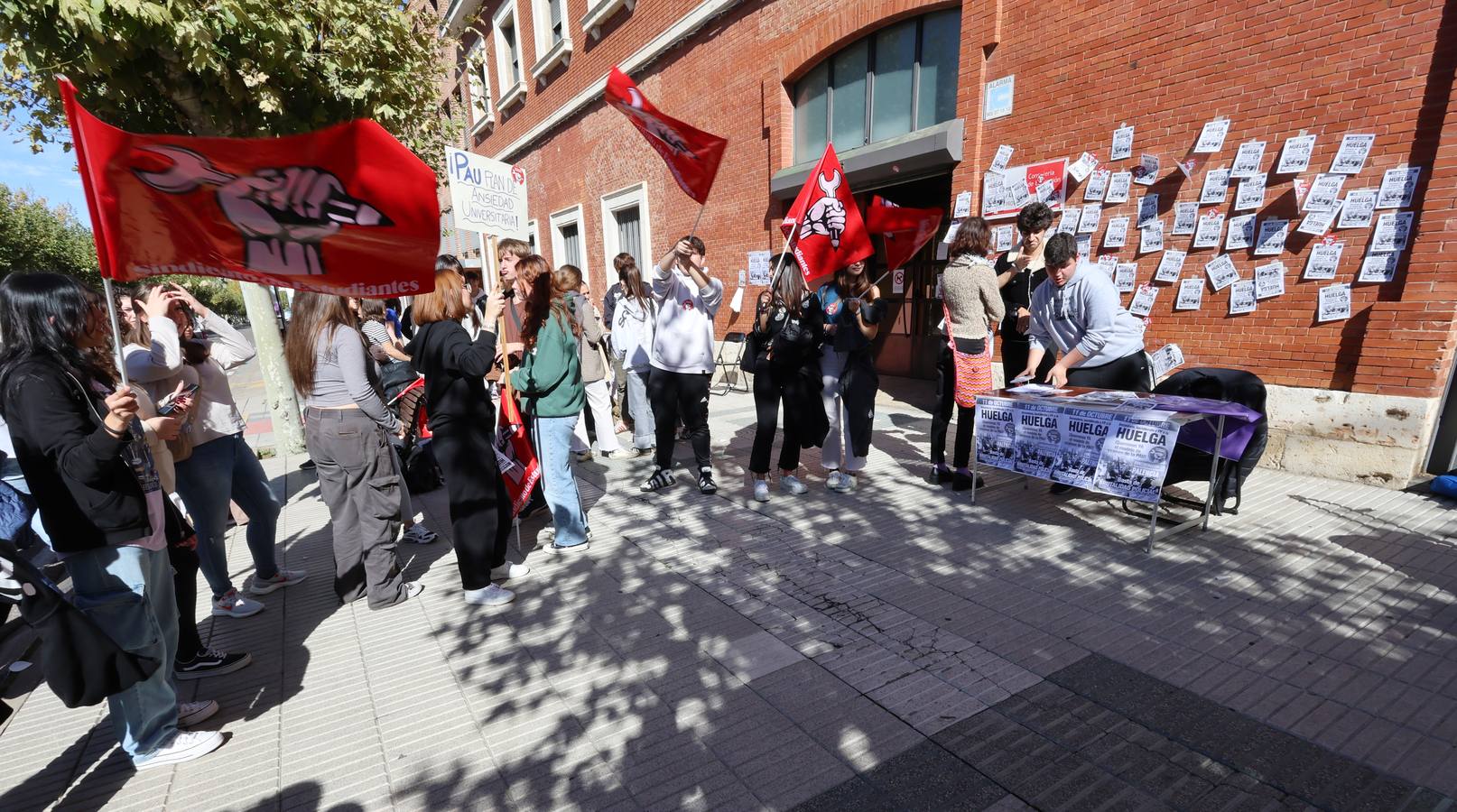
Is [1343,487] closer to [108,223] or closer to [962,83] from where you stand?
[962,83]

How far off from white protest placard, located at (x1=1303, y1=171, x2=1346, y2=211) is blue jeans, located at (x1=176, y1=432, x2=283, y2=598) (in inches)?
296

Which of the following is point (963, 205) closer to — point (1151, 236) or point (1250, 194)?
point (1151, 236)

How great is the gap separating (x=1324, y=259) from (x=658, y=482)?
552 cm

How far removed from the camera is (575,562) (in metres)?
4.05

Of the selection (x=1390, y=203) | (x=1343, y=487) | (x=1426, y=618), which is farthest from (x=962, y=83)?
(x=1426, y=618)

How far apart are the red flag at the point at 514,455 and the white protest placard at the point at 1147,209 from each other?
579 centimetres

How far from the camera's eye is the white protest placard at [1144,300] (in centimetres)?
602

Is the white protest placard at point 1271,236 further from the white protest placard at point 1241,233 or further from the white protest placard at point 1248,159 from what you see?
the white protest placard at point 1248,159

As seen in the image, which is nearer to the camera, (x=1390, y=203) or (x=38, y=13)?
(x=38, y=13)

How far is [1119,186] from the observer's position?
242 inches

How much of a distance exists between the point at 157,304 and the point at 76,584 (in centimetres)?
133

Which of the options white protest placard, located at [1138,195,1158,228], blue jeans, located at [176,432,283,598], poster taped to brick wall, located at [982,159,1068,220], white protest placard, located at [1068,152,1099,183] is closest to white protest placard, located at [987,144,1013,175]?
poster taped to brick wall, located at [982,159,1068,220]

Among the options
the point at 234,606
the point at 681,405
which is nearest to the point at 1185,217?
the point at 681,405

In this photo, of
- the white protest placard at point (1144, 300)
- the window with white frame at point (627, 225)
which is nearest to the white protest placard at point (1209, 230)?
the white protest placard at point (1144, 300)
